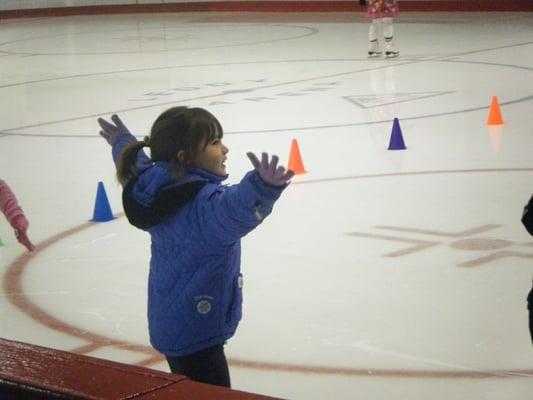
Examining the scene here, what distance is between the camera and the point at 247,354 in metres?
4.85

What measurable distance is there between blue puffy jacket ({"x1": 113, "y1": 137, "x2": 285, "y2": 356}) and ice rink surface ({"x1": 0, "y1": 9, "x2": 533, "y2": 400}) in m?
1.01

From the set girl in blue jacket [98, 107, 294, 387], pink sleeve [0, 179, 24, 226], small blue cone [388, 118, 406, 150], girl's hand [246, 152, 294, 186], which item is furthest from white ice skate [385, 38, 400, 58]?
girl's hand [246, 152, 294, 186]

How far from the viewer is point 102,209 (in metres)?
7.68

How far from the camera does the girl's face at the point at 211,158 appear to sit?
135 inches

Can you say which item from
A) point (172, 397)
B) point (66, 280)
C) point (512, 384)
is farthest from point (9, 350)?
point (66, 280)

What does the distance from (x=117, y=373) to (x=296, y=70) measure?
1425 centimetres

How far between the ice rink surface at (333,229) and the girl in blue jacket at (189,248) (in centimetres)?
99

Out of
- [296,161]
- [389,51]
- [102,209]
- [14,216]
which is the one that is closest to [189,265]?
[14,216]

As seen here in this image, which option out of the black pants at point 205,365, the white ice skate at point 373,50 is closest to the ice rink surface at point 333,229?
the white ice skate at point 373,50

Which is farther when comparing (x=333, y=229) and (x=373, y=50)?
(x=373, y=50)

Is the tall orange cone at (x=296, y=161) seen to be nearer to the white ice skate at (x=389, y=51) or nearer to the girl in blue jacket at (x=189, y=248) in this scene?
the girl in blue jacket at (x=189, y=248)

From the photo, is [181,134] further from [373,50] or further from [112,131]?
[373,50]

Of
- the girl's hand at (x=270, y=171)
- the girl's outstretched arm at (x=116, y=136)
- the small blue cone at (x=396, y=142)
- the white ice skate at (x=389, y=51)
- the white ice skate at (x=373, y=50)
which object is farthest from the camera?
the white ice skate at (x=373, y=50)

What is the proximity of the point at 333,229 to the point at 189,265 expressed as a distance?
374 cm
